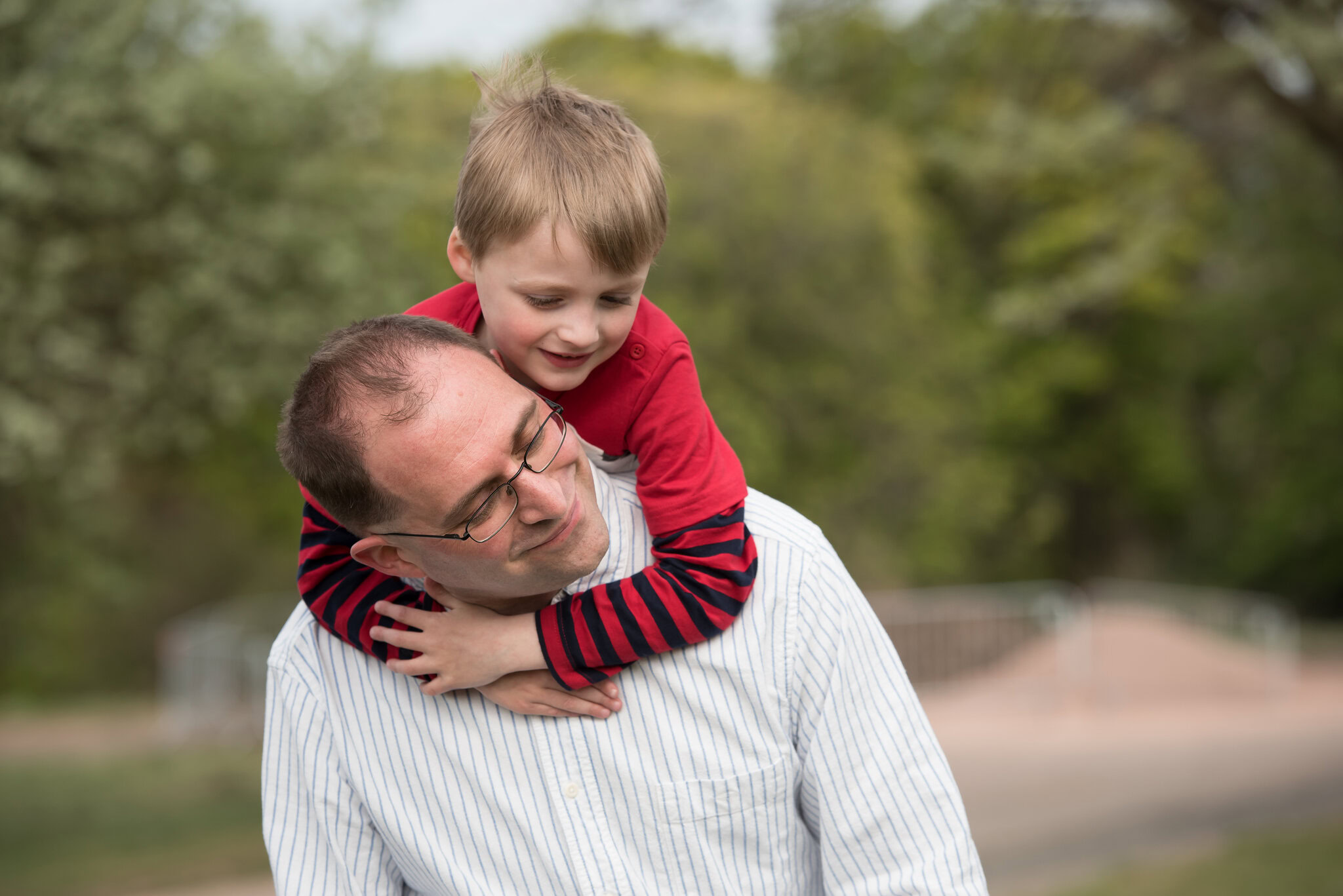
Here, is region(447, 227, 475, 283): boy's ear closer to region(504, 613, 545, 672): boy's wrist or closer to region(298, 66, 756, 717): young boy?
region(298, 66, 756, 717): young boy

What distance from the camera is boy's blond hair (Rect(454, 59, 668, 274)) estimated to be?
1.65 m

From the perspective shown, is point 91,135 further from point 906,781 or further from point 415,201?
point 906,781

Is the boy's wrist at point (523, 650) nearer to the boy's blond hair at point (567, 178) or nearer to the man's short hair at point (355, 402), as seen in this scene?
the man's short hair at point (355, 402)

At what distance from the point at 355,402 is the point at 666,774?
2.03 feet

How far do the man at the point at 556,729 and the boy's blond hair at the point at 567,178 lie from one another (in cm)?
23

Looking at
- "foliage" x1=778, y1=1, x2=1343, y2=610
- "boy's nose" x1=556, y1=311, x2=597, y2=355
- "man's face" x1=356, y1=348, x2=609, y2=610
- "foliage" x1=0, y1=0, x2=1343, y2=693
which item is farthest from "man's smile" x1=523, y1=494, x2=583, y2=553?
"foliage" x1=778, y1=1, x2=1343, y2=610

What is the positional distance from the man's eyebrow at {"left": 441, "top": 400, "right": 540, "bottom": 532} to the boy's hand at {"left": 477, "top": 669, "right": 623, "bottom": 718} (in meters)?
0.25

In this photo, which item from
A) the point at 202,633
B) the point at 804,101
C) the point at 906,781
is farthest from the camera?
the point at 804,101

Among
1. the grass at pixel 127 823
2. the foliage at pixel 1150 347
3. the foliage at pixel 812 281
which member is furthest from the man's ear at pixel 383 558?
the foliage at pixel 1150 347

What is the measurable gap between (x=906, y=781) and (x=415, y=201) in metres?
8.87

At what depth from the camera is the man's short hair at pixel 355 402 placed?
1487 millimetres

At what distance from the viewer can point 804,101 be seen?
17.1m

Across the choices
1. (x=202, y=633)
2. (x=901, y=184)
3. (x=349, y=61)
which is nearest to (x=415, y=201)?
(x=349, y=61)

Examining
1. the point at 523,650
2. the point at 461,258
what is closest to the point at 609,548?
the point at 523,650
